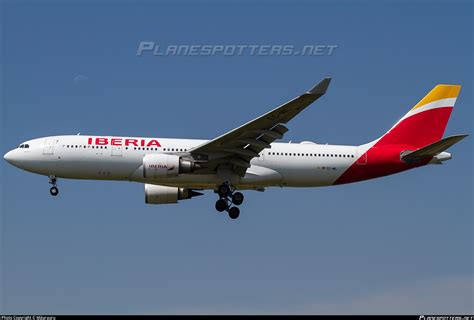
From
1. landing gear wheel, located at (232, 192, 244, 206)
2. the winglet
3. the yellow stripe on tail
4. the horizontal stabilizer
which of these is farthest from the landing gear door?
the yellow stripe on tail

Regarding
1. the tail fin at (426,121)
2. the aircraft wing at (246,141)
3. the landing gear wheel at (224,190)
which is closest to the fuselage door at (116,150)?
the aircraft wing at (246,141)

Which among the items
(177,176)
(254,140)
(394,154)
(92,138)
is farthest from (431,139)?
(92,138)

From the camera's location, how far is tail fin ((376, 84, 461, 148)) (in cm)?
4284

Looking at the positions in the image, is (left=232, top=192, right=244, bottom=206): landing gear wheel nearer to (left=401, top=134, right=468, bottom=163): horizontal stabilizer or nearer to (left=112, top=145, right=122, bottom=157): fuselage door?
(left=112, top=145, right=122, bottom=157): fuselage door

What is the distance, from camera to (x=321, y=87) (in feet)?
114

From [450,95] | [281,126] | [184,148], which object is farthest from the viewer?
[450,95]

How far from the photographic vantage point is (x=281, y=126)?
38219mm

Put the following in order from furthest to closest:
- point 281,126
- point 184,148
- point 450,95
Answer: point 450,95, point 184,148, point 281,126

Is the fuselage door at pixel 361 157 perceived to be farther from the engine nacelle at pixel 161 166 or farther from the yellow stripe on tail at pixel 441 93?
the engine nacelle at pixel 161 166

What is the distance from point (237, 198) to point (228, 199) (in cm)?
43

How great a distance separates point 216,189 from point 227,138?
3.79m

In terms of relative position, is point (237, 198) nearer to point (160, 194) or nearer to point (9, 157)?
point (160, 194)

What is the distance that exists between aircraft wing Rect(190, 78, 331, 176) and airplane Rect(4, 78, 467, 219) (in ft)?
0.14

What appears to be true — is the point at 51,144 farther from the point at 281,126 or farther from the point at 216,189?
the point at 281,126
